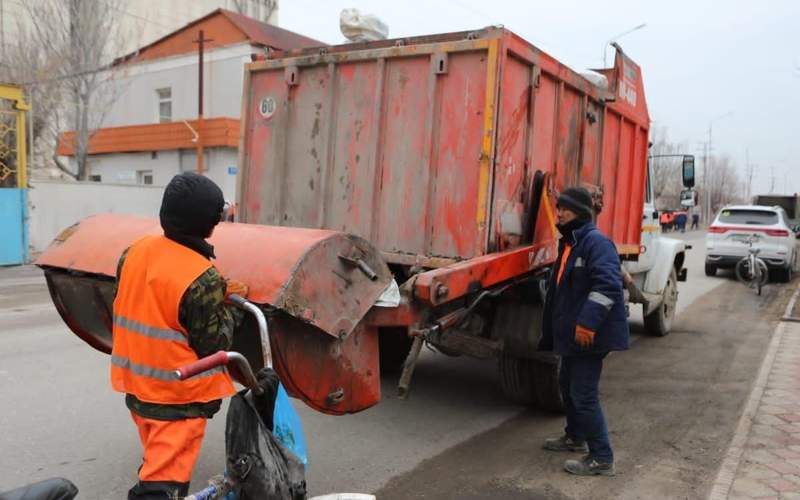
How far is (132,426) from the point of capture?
4625 mm

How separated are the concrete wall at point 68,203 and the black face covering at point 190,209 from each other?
13907 mm

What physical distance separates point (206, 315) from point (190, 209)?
393 mm

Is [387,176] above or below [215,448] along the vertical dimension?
above

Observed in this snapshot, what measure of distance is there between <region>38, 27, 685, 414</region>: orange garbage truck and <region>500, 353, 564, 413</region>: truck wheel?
0.01 m

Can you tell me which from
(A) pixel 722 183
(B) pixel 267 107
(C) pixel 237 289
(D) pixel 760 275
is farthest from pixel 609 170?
(A) pixel 722 183

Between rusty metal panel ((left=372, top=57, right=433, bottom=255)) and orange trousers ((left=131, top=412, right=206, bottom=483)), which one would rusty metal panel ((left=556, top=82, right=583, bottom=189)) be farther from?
orange trousers ((left=131, top=412, right=206, bottom=483))

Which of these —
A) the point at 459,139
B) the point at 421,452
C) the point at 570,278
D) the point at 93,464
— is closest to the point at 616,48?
the point at 459,139

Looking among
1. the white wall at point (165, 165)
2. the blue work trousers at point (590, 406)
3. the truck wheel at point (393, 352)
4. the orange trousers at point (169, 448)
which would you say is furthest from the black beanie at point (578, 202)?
the white wall at point (165, 165)

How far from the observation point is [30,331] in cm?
761

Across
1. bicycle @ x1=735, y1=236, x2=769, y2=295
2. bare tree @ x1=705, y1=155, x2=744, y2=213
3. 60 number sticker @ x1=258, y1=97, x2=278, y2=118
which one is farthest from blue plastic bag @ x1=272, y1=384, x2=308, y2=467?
bare tree @ x1=705, y1=155, x2=744, y2=213

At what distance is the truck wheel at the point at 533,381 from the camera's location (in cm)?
504

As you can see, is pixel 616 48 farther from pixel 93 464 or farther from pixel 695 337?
pixel 93 464

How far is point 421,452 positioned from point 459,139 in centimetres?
211

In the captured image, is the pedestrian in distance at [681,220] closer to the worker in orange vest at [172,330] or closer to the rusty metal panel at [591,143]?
the rusty metal panel at [591,143]
